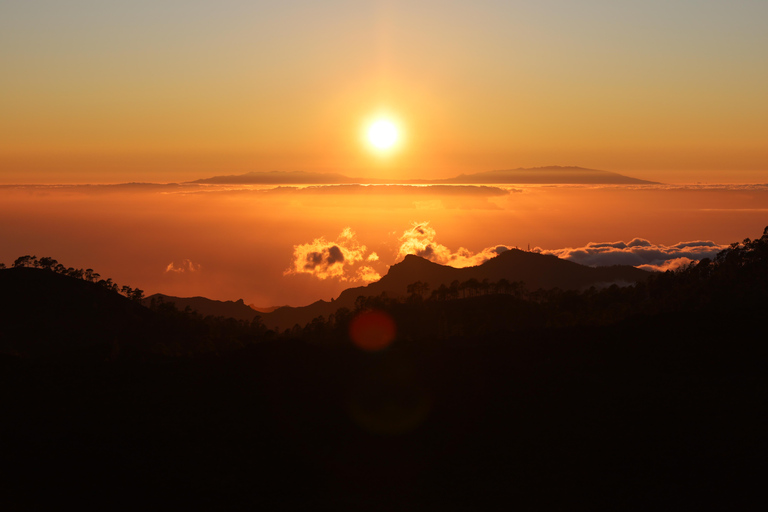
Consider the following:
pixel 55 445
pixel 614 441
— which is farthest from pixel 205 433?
pixel 614 441

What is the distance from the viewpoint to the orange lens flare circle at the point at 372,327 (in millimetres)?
172750

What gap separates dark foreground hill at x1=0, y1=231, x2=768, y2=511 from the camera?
3691cm

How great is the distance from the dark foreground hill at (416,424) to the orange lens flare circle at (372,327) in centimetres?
10385

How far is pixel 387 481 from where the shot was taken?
130 ft

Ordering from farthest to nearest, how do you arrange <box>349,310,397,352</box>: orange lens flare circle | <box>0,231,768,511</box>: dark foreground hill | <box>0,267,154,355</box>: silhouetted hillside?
<box>349,310,397,352</box>: orange lens flare circle
<box>0,267,154,355</box>: silhouetted hillside
<box>0,231,768,511</box>: dark foreground hill

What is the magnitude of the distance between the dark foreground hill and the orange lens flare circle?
103847mm

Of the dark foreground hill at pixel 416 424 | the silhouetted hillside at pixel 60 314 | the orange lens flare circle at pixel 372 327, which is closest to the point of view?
the dark foreground hill at pixel 416 424

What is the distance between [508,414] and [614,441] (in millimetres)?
8328

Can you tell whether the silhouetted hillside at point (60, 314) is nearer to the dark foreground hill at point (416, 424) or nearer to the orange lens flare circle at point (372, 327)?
the orange lens flare circle at point (372, 327)

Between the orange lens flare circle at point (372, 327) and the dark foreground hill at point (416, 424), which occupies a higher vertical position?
the dark foreground hill at point (416, 424)

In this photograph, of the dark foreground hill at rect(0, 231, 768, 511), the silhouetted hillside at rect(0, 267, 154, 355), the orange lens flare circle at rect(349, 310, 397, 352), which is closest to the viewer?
the dark foreground hill at rect(0, 231, 768, 511)

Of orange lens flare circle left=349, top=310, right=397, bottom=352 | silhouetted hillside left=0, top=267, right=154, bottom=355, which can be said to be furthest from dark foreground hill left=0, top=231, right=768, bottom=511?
orange lens flare circle left=349, top=310, right=397, bottom=352

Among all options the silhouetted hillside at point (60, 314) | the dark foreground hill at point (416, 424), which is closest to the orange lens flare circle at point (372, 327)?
the silhouetted hillside at point (60, 314)

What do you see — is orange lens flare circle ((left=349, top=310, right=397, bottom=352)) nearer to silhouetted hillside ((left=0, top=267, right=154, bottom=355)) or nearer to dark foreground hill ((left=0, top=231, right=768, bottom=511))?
silhouetted hillside ((left=0, top=267, right=154, bottom=355))
